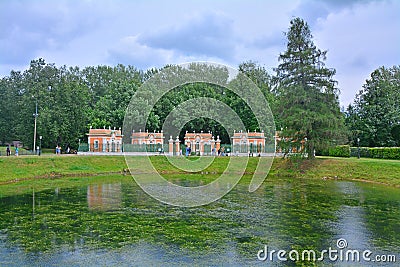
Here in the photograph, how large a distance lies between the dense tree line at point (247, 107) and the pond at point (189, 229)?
43.0 feet

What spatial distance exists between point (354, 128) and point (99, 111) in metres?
30.4

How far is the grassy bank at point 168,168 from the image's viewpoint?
27052mm

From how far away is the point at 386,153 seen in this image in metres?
35.5

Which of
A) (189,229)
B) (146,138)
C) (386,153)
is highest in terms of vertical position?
(146,138)

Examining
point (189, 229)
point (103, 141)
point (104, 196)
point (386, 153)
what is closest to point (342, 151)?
point (386, 153)

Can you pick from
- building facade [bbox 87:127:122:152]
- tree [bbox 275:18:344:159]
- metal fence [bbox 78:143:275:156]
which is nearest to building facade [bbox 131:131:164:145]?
metal fence [bbox 78:143:275:156]

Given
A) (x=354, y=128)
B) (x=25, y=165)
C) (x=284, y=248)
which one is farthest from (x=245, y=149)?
(x=284, y=248)

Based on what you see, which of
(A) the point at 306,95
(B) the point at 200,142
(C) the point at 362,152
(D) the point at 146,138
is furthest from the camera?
(B) the point at 200,142

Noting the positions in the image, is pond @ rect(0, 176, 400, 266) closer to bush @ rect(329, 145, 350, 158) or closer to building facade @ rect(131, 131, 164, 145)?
bush @ rect(329, 145, 350, 158)

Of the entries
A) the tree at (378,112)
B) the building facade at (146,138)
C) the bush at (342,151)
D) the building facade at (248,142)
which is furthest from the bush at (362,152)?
the building facade at (146,138)

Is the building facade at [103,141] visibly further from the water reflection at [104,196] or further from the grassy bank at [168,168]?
the water reflection at [104,196]

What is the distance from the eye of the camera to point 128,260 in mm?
9305

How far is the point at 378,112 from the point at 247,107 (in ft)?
49.4

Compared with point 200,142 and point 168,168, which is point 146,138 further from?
point 168,168
